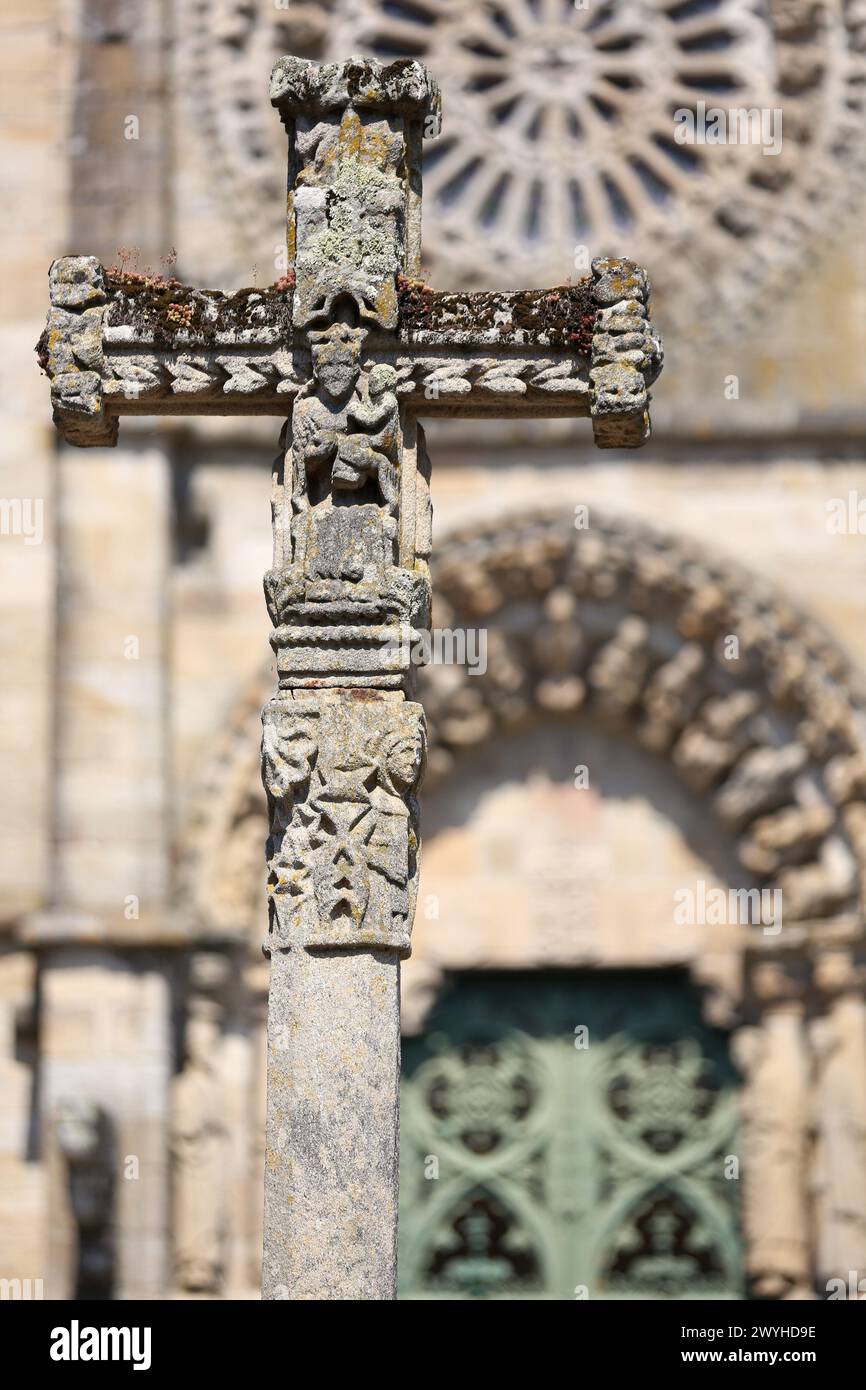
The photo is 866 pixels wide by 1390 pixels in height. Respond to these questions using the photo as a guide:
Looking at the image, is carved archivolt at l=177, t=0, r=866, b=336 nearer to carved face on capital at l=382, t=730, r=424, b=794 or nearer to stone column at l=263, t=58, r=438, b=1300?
stone column at l=263, t=58, r=438, b=1300

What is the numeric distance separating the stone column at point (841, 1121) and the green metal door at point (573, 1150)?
0.71 meters

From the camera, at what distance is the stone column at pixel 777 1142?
566 inches

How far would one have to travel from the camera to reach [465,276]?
610 inches

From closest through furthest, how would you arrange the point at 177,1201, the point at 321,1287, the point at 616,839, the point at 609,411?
the point at 321,1287 < the point at 609,411 < the point at 177,1201 < the point at 616,839

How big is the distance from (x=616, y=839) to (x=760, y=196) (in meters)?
3.43

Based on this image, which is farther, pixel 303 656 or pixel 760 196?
pixel 760 196

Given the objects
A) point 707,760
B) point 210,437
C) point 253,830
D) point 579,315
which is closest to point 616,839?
point 707,760

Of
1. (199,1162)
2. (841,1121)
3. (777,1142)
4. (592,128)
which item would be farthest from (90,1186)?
(592,128)

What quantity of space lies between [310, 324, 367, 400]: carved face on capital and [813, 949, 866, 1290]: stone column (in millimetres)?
7280

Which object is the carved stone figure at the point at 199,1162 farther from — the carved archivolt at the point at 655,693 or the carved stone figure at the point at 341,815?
the carved stone figure at the point at 341,815

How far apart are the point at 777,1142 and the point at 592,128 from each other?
5357 millimetres

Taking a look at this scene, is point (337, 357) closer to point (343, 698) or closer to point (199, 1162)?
point (343, 698)

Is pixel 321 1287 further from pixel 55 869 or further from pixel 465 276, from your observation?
pixel 465 276

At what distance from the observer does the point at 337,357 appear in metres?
7.76
